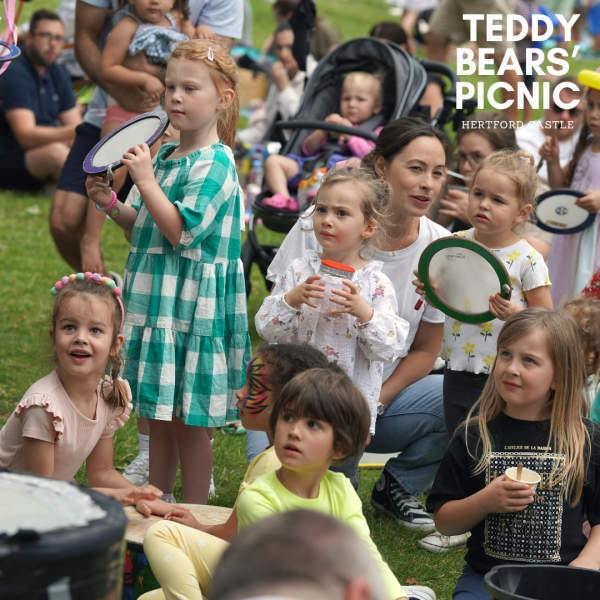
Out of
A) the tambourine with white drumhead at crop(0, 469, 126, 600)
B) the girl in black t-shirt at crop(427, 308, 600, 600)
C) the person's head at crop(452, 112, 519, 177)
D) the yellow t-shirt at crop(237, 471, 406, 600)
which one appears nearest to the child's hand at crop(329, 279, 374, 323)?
the girl in black t-shirt at crop(427, 308, 600, 600)

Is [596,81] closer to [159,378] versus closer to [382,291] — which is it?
[382,291]

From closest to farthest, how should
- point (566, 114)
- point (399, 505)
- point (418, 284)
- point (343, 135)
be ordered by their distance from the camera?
point (418, 284) < point (399, 505) < point (343, 135) < point (566, 114)

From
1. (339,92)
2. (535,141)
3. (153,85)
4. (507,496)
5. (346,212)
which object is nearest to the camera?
(507,496)

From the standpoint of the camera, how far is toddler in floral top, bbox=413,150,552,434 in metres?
3.00

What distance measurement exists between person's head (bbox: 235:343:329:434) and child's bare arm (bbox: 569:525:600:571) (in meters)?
0.92

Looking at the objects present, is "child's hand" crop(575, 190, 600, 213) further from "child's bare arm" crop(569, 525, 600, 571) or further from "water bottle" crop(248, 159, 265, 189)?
"water bottle" crop(248, 159, 265, 189)

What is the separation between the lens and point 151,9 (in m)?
3.76

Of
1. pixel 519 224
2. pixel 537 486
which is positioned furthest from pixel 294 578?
pixel 519 224

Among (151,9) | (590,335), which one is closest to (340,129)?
(151,9)

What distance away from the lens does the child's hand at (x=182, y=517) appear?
2.34 m

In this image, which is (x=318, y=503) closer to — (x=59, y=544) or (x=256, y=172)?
(x=59, y=544)

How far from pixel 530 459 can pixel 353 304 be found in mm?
723

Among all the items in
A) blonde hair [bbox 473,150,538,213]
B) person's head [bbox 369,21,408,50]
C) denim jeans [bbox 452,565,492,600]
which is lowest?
denim jeans [bbox 452,565,492,600]

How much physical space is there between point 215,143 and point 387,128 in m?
0.76
